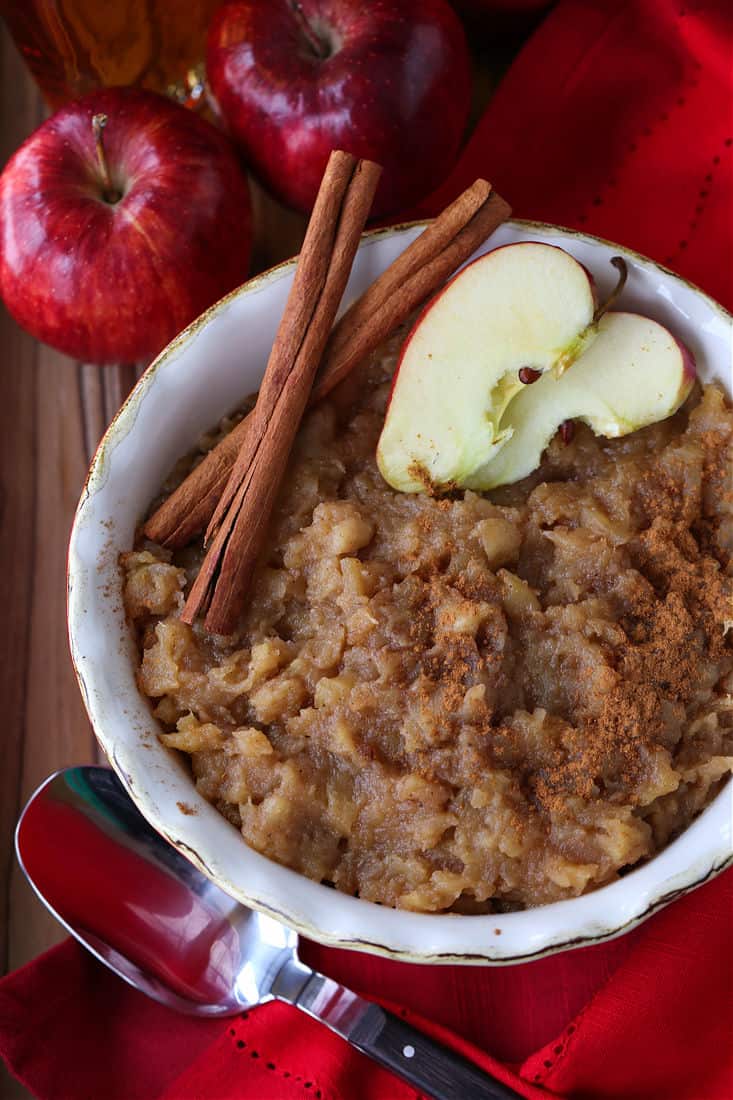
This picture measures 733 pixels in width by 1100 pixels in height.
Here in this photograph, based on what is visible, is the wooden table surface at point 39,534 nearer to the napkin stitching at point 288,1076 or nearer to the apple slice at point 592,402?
the napkin stitching at point 288,1076

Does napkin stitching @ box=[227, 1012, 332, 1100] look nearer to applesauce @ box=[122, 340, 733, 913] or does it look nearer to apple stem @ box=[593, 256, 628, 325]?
applesauce @ box=[122, 340, 733, 913]

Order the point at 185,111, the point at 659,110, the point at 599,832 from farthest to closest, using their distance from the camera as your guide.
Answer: the point at 659,110, the point at 185,111, the point at 599,832

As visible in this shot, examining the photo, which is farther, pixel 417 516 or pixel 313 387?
pixel 313 387

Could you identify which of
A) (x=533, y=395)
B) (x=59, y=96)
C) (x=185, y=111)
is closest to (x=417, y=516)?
(x=533, y=395)

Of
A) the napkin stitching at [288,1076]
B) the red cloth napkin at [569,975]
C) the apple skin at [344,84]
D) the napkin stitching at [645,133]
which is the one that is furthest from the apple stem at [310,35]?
the napkin stitching at [288,1076]

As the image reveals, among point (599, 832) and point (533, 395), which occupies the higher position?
point (533, 395)

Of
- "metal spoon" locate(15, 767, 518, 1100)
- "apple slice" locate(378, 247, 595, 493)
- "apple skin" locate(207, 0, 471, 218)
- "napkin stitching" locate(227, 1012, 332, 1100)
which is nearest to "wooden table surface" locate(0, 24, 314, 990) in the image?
"metal spoon" locate(15, 767, 518, 1100)

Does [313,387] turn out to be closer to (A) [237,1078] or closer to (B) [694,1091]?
(A) [237,1078]
